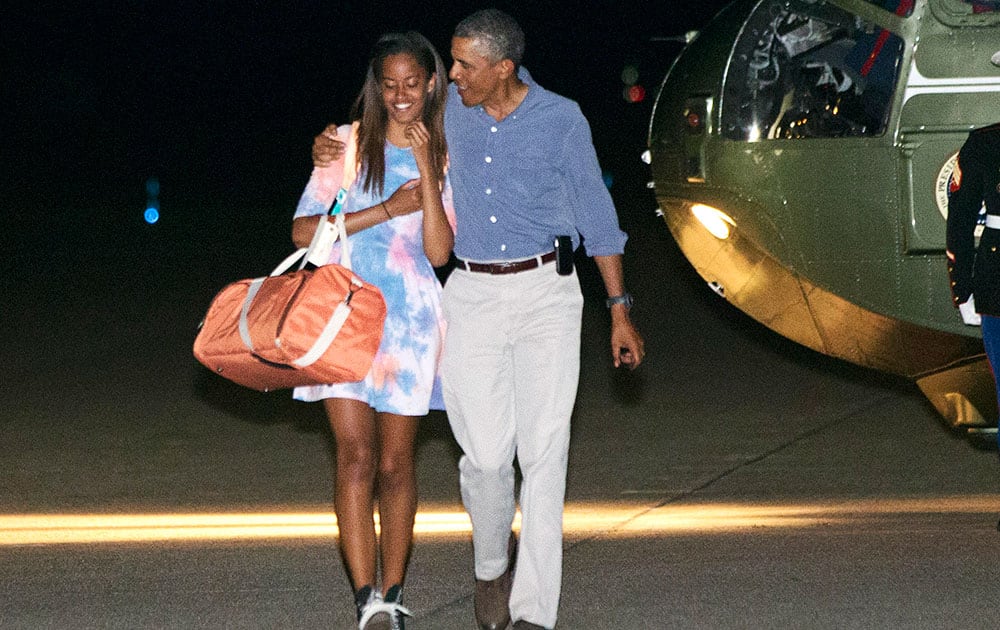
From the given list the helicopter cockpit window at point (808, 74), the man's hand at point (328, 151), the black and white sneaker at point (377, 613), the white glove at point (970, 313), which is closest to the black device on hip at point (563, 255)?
the man's hand at point (328, 151)

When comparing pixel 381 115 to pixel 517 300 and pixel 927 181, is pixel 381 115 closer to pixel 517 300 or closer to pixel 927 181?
pixel 517 300

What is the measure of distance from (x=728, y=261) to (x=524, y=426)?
7.00ft

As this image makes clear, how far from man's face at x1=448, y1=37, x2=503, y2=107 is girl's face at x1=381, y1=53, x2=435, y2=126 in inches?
5.4

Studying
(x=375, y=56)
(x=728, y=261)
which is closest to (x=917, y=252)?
Result: (x=728, y=261)

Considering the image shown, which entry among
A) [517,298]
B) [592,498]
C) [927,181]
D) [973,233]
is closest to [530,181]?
[517,298]

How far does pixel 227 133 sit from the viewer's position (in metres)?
35.8

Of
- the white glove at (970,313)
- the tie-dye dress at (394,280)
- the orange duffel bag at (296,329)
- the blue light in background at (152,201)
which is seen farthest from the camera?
the blue light in background at (152,201)

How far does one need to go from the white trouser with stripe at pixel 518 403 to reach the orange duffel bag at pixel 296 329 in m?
0.32

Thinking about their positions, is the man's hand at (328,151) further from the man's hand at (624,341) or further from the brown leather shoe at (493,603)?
the brown leather shoe at (493,603)

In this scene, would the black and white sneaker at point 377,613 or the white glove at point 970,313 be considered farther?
the white glove at point 970,313

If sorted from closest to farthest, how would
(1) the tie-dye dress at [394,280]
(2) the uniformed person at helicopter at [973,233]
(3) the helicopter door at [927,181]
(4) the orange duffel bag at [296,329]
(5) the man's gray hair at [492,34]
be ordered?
(4) the orange duffel bag at [296,329]
(5) the man's gray hair at [492,34]
(1) the tie-dye dress at [394,280]
(2) the uniformed person at helicopter at [973,233]
(3) the helicopter door at [927,181]

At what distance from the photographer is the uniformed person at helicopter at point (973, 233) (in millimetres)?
5375

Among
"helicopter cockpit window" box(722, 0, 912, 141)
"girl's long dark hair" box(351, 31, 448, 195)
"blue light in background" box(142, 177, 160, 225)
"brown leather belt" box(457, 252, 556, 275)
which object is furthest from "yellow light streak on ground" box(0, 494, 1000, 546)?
"blue light in background" box(142, 177, 160, 225)

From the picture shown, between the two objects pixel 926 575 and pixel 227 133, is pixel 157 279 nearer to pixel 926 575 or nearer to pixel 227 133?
pixel 926 575
